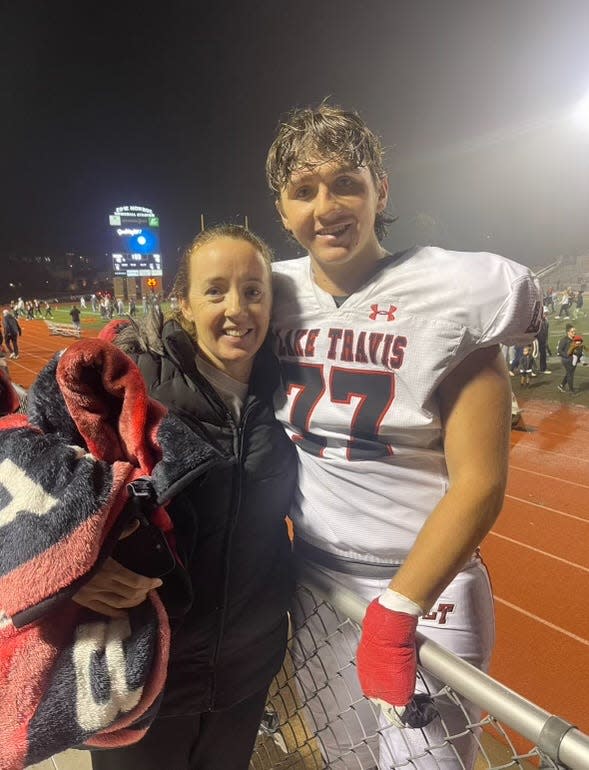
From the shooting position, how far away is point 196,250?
1.20 meters

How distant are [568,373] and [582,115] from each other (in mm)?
8711

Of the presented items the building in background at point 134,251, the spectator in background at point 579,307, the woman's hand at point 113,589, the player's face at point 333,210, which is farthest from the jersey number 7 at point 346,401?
the building in background at point 134,251

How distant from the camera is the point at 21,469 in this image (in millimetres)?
734

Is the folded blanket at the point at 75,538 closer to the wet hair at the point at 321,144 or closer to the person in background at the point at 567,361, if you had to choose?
→ the wet hair at the point at 321,144

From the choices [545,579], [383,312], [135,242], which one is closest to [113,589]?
[383,312]

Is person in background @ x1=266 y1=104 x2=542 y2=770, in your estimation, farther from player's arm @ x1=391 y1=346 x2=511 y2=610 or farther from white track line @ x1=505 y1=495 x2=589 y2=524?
white track line @ x1=505 y1=495 x2=589 y2=524

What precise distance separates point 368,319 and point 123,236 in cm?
4295

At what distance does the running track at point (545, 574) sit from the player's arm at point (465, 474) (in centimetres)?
267

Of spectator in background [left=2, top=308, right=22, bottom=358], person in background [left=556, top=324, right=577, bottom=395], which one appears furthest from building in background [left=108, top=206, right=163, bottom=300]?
person in background [left=556, top=324, right=577, bottom=395]

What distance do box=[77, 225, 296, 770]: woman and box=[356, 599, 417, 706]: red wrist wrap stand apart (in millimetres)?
326

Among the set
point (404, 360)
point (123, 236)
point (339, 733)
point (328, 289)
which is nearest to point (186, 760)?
point (339, 733)

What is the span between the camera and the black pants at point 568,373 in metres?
8.84

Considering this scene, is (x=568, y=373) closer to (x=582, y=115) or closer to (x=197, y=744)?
(x=582, y=115)

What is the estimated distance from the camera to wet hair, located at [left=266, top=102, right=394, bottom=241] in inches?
42.5
